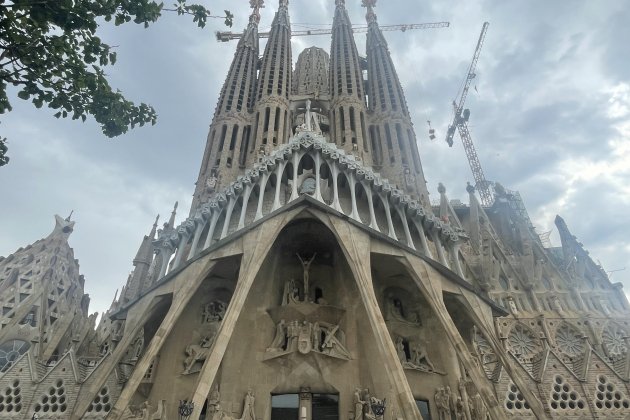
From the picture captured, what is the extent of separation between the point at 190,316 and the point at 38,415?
265 inches

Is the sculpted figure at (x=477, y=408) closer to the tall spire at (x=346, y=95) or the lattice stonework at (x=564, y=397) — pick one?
the lattice stonework at (x=564, y=397)

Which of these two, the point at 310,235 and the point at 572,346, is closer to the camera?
the point at 310,235

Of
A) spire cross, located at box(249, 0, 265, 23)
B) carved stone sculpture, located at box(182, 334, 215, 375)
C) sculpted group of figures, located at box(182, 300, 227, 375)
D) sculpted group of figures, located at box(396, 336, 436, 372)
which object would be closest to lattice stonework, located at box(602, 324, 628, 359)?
sculpted group of figures, located at box(396, 336, 436, 372)

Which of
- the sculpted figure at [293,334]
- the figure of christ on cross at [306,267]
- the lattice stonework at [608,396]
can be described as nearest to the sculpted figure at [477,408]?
the lattice stonework at [608,396]

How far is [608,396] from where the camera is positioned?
55.1 ft

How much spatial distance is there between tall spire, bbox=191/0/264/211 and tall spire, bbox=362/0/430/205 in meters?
9.27

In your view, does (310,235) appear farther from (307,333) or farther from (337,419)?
(337,419)

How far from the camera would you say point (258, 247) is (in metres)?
15.3

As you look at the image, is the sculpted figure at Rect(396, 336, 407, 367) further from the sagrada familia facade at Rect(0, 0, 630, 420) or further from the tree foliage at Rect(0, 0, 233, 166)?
the tree foliage at Rect(0, 0, 233, 166)

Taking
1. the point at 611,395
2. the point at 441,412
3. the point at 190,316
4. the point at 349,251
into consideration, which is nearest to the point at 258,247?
the point at 349,251

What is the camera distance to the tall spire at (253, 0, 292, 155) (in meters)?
27.9

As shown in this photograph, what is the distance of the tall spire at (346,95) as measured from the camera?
93.4ft

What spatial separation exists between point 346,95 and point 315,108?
146 inches

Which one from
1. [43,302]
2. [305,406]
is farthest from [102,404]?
[43,302]
